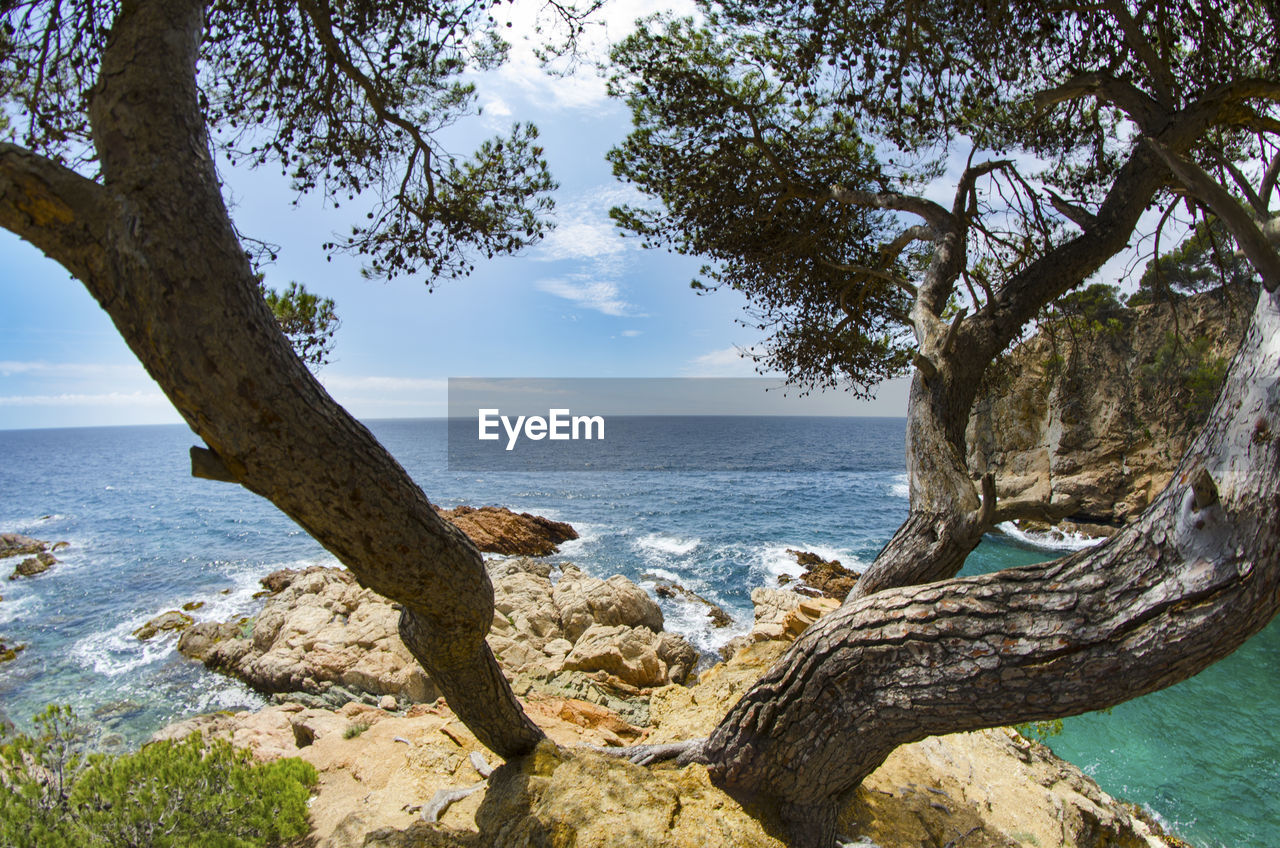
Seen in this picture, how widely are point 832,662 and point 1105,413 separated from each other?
30344 mm

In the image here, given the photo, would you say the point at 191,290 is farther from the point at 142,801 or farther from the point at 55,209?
the point at 142,801

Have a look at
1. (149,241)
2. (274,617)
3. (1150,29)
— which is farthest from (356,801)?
(274,617)

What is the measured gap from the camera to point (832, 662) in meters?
3.21

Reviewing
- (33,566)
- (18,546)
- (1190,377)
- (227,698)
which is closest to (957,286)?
(227,698)

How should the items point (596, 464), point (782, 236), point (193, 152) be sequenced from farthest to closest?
point (596, 464) → point (782, 236) → point (193, 152)

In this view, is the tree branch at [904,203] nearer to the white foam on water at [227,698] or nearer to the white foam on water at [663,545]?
the white foam on water at [227,698]

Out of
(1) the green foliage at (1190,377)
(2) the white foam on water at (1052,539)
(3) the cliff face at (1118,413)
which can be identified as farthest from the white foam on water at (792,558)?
(1) the green foliage at (1190,377)

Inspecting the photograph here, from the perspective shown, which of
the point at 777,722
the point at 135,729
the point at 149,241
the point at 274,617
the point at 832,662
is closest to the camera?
the point at 149,241

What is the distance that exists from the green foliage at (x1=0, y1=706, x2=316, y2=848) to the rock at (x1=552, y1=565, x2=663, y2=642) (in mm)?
8004

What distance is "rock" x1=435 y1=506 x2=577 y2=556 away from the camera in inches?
934

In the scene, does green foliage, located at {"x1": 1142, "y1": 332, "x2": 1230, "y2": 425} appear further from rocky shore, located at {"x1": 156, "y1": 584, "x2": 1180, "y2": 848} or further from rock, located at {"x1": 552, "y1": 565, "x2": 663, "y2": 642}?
rocky shore, located at {"x1": 156, "y1": 584, "x2": 1180, "y2": 848}

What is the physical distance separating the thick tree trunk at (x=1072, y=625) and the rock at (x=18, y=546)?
33623 mm

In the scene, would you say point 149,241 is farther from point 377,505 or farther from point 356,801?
point 356,801

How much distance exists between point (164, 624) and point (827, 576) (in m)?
19.4
